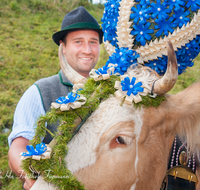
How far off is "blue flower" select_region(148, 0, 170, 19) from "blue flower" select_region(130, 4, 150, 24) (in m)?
0.05

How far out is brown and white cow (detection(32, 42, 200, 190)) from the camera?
172 cm

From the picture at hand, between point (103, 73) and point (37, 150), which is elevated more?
point (103, 73)

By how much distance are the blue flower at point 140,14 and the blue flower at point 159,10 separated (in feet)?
0.16

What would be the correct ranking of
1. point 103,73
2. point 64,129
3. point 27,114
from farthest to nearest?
point 27,114
point 103,73
point 64,129

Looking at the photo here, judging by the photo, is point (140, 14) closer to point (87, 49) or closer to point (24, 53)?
point (87, 49)

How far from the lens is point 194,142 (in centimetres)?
216

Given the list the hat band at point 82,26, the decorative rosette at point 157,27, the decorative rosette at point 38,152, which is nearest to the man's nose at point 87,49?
the hat band at point 82,26

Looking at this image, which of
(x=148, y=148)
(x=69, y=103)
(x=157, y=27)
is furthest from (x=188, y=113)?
(x=69, y=103)

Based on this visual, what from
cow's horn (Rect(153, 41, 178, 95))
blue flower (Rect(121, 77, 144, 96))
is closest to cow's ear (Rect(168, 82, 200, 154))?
cow's horn (Rect(153, 41, 178, 95))

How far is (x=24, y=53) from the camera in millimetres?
7578

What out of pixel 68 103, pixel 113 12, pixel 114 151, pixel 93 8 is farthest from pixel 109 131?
pixel 93 8

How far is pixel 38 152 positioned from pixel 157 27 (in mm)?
1492

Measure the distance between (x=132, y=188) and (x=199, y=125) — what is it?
0.94m

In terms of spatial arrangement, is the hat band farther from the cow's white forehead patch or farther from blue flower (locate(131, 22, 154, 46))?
the cow's white forehead patch
